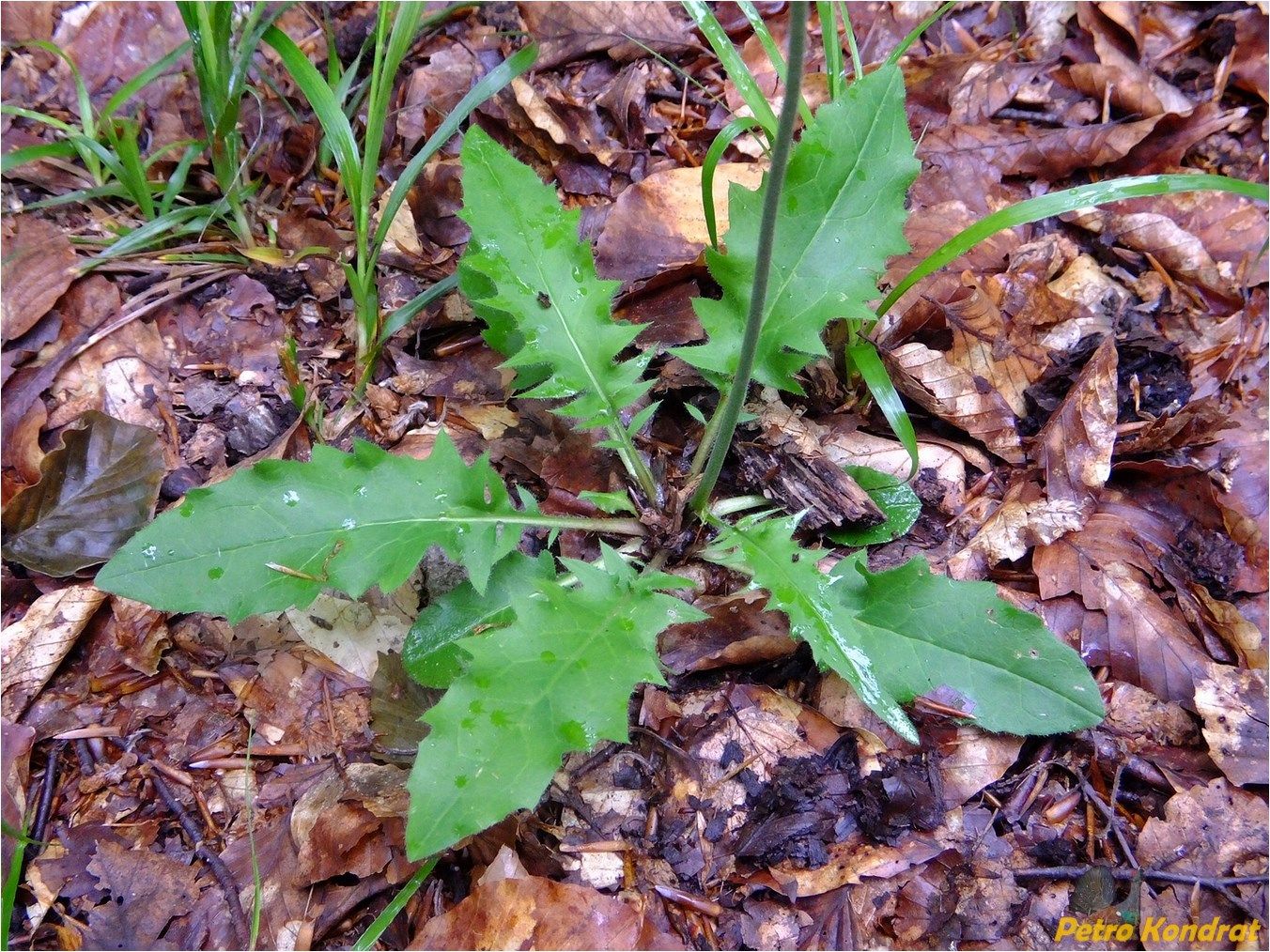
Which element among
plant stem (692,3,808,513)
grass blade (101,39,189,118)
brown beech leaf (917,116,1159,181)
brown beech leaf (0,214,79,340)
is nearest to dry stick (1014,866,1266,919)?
plant stem (692,3,808,513)

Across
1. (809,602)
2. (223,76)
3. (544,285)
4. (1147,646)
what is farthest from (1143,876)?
(223,76)

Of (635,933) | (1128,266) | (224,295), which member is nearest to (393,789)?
(635,933)

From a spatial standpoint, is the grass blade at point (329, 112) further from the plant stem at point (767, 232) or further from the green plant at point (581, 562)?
the plant stem at point (767, 232)

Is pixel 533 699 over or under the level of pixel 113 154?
under

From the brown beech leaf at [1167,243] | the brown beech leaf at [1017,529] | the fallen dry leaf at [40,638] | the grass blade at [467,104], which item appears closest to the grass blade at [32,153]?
the grass blade at [467,104]

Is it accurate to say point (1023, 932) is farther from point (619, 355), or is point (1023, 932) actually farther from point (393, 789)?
point (619, 355)

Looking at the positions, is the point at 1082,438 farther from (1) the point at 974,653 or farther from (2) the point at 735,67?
(2) the point at 735,67
